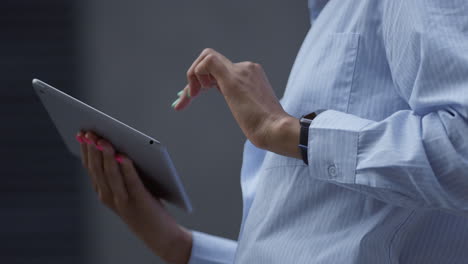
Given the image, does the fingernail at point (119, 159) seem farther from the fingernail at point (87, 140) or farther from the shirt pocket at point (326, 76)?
the shirt pocket at point (326, 76)

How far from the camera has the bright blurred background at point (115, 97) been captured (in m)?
2.87

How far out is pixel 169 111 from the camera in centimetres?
290

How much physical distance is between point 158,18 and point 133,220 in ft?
6.47

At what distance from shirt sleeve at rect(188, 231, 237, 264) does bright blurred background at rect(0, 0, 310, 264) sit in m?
1.67

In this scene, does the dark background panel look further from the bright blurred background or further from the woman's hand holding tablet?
the woman's hand holding tablet

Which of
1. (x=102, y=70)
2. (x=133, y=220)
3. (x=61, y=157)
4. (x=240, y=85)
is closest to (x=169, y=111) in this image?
(x=102, y=70)

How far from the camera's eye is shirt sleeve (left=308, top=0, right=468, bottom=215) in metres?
0.63

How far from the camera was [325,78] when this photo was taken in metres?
0.79

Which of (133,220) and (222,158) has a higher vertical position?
(133,220)

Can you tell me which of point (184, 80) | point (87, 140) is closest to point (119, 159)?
point (87, 140)

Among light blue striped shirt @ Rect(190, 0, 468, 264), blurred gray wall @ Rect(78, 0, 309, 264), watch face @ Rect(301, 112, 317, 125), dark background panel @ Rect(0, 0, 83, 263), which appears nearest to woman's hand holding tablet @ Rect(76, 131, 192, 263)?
light blue striped shirt @ Rect(190, 0, 468, 264)

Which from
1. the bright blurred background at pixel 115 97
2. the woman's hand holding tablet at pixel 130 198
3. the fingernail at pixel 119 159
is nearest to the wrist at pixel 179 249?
the woman's hand holding tablet at pixel 130 198

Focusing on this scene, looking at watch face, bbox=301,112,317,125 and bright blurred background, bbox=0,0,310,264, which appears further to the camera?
bright blurred background, bbox=0,0,310,264

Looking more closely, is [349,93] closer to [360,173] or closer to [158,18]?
[360,173]
